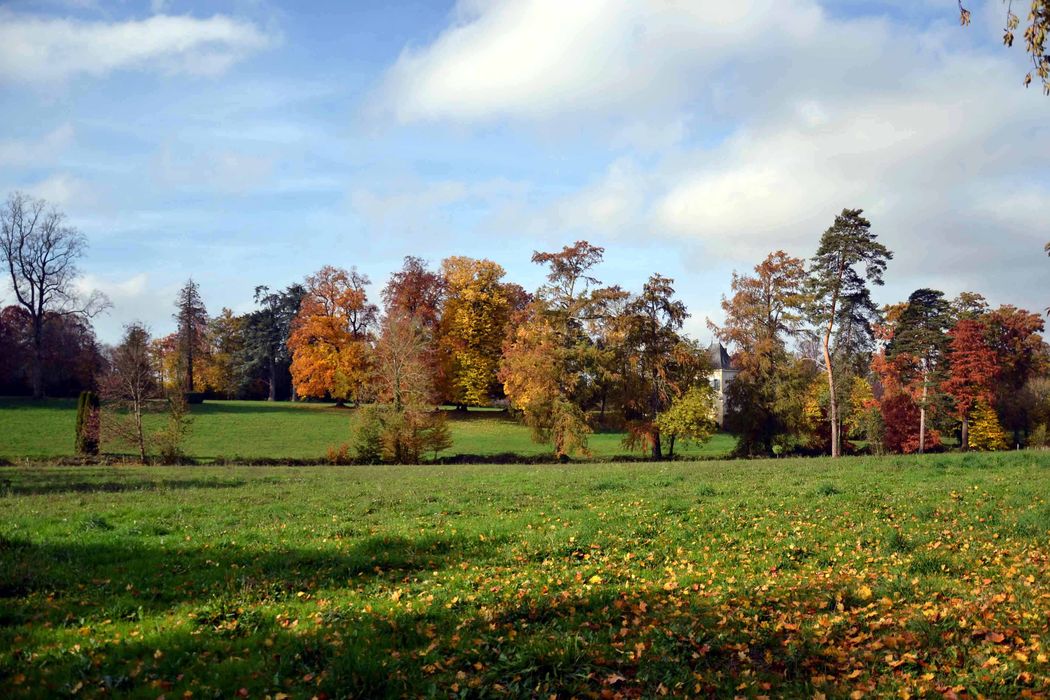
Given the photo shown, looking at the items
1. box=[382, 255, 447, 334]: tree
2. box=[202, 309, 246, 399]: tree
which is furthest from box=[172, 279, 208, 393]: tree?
box=[382, 255, 447, 334]: tree

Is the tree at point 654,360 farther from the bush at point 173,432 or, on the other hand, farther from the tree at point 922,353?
the bush at point 173,432

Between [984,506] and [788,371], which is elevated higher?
[788,371]

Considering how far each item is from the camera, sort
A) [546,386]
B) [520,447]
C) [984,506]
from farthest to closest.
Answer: [520,447], [546,386], [984,506]

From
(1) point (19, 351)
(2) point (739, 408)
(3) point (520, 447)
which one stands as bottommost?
(3) point (520, 447)

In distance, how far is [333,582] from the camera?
28.3 ft

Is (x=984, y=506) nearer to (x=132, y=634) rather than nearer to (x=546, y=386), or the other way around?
(x=132, y=634)

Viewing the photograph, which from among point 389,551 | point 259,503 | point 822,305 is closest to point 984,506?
point 389,551

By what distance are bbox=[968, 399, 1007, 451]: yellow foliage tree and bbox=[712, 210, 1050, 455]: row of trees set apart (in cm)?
7

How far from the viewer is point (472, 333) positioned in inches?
2633

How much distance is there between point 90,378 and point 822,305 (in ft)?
221

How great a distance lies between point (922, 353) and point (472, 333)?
38.5 metres

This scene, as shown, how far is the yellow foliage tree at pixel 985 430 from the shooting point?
49.5 metres

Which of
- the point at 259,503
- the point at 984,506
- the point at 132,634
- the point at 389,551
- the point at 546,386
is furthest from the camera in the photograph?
the point at 546,386

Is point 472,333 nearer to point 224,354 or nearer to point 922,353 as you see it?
point 922,353
